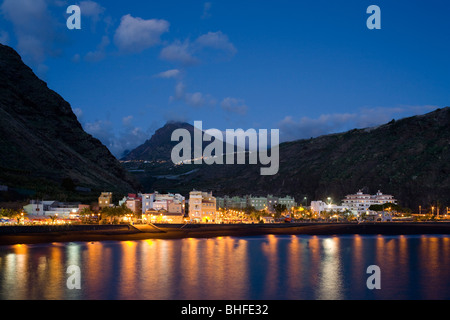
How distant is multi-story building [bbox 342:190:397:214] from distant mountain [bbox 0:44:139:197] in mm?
81843

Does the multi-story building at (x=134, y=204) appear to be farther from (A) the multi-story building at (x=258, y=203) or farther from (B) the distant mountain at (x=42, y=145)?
(A) the multi-story building at (x=258, y=203)

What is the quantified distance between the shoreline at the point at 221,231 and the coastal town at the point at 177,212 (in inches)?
419

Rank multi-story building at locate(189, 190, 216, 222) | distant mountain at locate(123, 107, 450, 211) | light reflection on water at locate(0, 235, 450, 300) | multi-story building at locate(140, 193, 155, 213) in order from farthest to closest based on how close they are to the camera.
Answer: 1. distant mountain at locate(123, 107, 450, 211)
2. multi-story building at locate(140, 193, 155, 213)
3. multi-story building at locate(189, 190, 216, 222)
4. light reflection on water at locate(0, 235, 450, 300)

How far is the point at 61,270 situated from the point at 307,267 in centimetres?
2815

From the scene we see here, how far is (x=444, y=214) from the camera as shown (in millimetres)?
124062

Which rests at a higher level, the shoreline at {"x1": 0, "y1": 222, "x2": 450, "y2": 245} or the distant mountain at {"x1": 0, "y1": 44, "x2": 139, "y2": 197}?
the distant mountain at {"x1": 0, "y1": 44, "x2": 139, "y2": 197}

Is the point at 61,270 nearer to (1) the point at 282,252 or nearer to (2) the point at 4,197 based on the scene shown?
(1) the point at 282,252

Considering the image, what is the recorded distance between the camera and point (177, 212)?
104000mm

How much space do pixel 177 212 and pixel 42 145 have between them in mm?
68563

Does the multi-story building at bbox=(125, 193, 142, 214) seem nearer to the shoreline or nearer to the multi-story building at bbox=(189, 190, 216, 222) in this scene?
the multi-story building at bbox=(189, 190, 216, 222)

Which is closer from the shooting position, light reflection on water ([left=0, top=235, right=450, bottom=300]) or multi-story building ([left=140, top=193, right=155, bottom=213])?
light reflection on water ([left=0, top=235, right=450, bottom=300])

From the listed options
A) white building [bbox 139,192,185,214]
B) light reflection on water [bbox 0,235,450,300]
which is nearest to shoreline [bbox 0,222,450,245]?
light reflection on water [bbox 0,235,450,300]

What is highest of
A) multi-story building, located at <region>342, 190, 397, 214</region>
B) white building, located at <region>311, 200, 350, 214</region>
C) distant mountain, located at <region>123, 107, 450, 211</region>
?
distant mountain, located at <region>123, 107, 450, 211</region>

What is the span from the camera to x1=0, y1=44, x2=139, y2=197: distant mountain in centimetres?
12575
